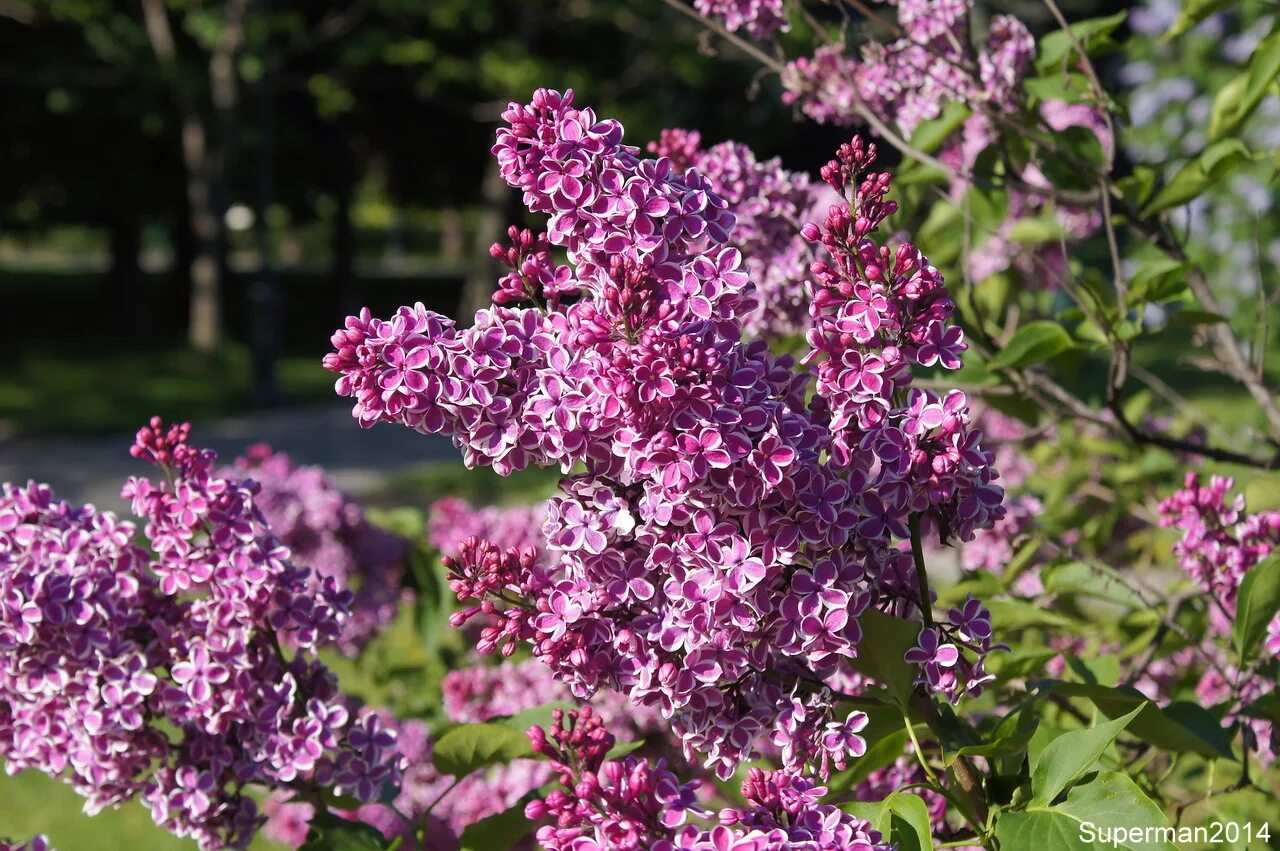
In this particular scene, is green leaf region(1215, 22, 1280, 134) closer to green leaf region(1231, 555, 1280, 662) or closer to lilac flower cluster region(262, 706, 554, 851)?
green leaf region(1231, 555, 1280, 662)

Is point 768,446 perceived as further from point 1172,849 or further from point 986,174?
point 986,174

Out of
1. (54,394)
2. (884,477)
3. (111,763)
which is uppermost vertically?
(884,477)

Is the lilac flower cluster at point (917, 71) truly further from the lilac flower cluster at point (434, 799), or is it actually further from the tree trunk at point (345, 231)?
the tree trunk at point (345, 231)

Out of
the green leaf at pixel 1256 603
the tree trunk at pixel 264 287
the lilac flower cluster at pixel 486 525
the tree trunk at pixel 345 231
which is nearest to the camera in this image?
the green leaf at pixel 1256 603

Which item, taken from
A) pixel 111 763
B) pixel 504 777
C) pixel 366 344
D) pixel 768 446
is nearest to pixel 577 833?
pixel 768 446

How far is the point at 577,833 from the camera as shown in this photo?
1.30 meters

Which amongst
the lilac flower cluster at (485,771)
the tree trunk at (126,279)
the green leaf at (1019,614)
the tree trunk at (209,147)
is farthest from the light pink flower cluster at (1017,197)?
the tree trunk at (126,279)

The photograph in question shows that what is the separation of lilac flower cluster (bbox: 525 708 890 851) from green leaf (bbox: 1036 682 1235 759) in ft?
1.30

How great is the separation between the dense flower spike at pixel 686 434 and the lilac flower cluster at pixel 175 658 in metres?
0.50

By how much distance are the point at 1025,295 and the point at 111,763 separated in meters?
2.57

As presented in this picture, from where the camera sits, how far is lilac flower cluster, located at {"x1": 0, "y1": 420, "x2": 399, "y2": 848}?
182cm

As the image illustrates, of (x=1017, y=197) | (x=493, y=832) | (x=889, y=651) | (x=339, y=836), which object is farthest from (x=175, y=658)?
(x=1017, y=197)

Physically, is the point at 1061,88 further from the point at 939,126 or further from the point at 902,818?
the point at 902,818

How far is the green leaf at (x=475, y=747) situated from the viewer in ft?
5.95
